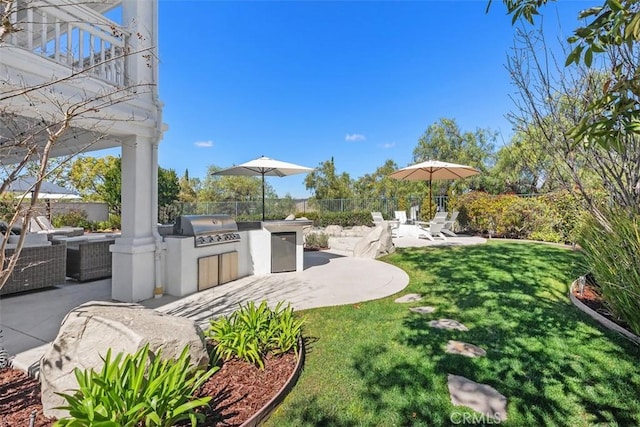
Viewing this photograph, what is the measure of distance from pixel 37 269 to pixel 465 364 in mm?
6590

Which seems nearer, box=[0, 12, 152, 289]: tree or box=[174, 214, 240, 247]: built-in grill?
box=[0, 12, 152, 289]: tree

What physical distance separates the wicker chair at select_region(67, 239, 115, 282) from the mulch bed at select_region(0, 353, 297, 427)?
Answer: 11.8 ft

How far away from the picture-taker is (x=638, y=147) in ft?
13.8

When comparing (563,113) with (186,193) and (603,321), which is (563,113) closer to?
(603,321)

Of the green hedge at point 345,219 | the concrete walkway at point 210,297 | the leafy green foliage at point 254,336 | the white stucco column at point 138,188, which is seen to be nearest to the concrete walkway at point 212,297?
the concrete walkway at point 210,297

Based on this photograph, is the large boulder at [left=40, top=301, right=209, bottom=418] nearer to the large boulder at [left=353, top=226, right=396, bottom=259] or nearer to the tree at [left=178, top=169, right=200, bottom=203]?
the large boulder at [left=353, top=226, right=396, bottom=259]

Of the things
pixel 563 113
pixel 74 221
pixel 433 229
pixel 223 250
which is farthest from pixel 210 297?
pixel 74 221

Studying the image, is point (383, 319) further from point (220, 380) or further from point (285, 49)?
point (285, 49)

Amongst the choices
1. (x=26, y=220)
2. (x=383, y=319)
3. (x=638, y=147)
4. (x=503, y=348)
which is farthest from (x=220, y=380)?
(x=638, y=147)

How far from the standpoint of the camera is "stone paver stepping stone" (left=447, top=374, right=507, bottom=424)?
2.22 metres

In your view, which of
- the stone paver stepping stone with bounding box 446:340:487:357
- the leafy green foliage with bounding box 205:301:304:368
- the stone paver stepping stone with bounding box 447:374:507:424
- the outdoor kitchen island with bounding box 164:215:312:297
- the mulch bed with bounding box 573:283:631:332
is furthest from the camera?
the outdoor kitchen island with bounding box 164:215:312:297

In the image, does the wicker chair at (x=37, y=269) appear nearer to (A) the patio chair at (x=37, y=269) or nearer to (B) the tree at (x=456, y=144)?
(A) the patio chair at (x=37, y=269)

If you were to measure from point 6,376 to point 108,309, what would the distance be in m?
1.19

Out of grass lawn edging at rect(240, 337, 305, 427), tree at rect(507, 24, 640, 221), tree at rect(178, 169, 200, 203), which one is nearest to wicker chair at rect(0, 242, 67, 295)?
grass lawn edging at rect(240, 337, 305, 427)
